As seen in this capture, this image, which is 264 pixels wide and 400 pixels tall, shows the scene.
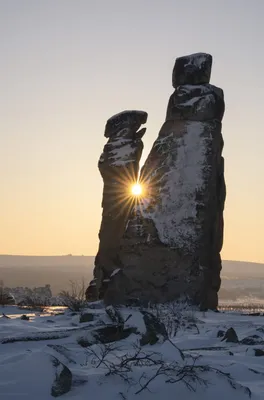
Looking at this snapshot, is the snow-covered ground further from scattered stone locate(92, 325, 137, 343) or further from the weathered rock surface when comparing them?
the weathered rock surface

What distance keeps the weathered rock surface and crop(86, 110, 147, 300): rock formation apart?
4.71 m

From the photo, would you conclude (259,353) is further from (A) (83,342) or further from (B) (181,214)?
(B) (181,214)

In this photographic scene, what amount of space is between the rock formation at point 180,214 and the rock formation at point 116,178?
15.4 feet

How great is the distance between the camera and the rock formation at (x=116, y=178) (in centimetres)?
2022

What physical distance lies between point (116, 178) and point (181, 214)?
6.56 m

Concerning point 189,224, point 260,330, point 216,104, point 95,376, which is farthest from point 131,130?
point 95,376

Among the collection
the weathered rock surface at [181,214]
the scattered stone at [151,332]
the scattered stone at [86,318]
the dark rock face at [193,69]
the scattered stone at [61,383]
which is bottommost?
the scattered stone at [61,383]

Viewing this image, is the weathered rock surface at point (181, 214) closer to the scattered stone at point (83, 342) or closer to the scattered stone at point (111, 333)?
the scattered stone at point (111, 333)

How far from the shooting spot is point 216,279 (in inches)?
602

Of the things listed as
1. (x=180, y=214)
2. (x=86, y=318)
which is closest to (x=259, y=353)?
(x=86, y=318)

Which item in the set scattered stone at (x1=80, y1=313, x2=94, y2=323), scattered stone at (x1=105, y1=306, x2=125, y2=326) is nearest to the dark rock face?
scattered stone at (x1=80, y1=313, x2=94, y2=323)

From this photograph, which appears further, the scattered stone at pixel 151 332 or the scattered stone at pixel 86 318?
the scattered stone at pixel 86 318

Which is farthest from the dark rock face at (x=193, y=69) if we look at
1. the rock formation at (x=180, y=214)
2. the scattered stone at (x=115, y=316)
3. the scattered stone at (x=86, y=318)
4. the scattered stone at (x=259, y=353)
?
the scattered stone at (x=259, y=353)

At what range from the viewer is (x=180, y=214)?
568 inches
